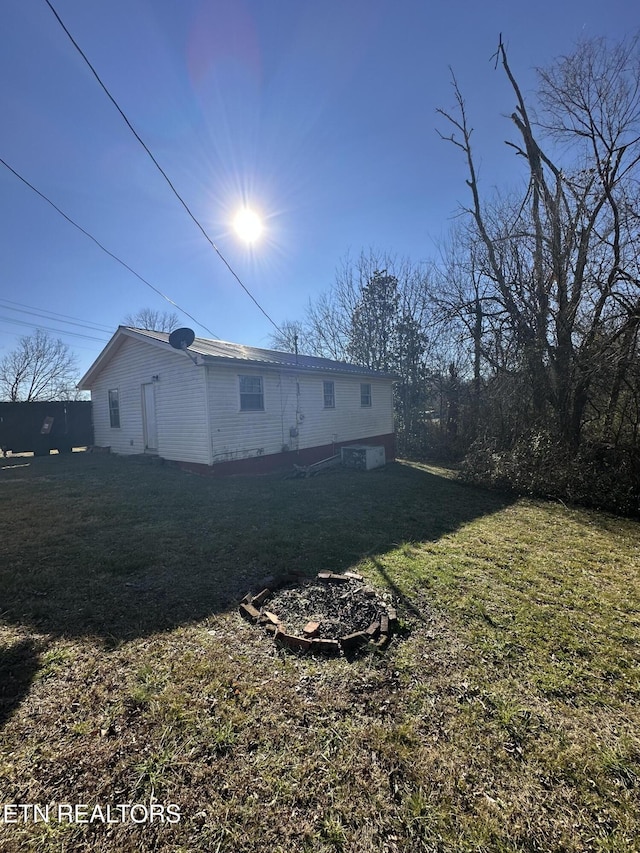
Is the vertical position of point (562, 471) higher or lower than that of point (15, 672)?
higher

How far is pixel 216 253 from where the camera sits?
8469 millimetres

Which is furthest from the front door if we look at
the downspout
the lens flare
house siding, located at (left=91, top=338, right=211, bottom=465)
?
the lens flare

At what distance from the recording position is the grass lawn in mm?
1478

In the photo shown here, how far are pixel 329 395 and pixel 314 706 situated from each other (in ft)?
34.0

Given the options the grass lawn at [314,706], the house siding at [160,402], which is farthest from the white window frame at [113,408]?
the grass lawn at [314,706]

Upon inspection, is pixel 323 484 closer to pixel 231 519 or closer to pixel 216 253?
pixel 231 519

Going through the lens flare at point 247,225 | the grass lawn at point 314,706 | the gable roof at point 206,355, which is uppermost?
the lens flare at point 247,225

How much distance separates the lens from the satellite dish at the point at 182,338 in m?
8.36

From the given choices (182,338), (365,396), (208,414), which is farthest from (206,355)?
(365,396)

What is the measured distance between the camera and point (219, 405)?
28.3 feet

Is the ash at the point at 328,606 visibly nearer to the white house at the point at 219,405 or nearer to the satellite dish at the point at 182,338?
the white house at the point at 219,405

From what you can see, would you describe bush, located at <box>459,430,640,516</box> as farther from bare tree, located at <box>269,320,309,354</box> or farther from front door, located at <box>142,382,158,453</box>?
bare tree, located at <box>269,320,309,354</box>

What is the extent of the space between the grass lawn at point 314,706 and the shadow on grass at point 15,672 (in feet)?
0.05

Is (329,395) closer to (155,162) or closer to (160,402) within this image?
(160,402)
